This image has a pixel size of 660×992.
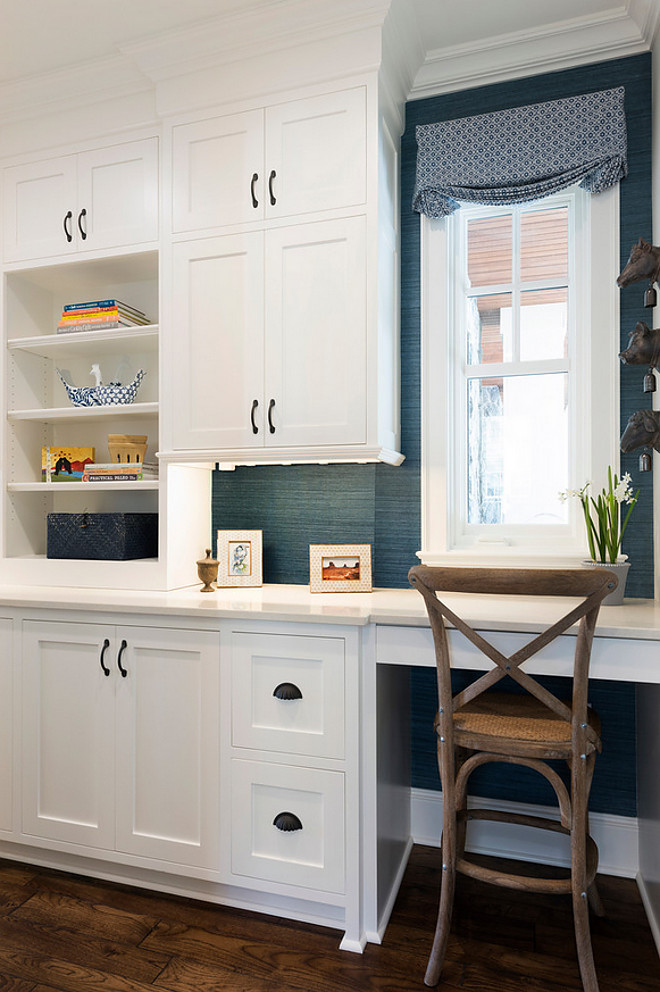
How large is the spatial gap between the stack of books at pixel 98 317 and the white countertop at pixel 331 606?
3.31 ft

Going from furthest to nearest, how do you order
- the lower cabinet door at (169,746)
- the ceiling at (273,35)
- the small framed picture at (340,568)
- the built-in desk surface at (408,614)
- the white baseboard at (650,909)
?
1. the small framed picture at (340,568)
2. the ceiling at (273,35)
3. the lower cabinet door at (169,746)
4. the white baseboard at (650,909)
5. the built-in desk surface at (408,614)

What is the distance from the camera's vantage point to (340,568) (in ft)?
7.50

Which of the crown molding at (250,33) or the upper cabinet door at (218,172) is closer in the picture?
the crown molding at (250,33)

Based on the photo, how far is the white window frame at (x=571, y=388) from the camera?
2.16m

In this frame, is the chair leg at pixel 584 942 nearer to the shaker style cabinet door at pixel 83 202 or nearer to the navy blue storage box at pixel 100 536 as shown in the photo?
the navy blue storage box at pixel 100 536

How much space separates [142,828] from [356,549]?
3.71 feet

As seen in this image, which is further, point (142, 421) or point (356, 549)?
point (142, 421)

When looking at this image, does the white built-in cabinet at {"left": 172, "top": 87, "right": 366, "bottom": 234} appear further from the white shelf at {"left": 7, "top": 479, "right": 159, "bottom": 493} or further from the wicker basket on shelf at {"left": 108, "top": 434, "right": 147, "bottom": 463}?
the white shelf at {"left": 7, "top": 479, "right": 159, "bottom": 493}

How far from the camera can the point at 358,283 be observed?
205 cm

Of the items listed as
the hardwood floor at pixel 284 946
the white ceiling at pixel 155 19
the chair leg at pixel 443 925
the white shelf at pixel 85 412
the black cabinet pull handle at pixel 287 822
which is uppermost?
the white ceiling at pixel 155 19

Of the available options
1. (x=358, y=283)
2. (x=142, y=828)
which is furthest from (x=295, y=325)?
(x=142, y=828)

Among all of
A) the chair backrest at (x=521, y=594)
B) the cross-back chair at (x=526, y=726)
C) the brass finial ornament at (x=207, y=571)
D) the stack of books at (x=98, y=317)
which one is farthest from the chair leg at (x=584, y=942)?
the stack of books at (x=98, y=317)

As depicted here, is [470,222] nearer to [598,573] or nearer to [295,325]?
[295,325]

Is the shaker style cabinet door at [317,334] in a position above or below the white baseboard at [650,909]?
above
